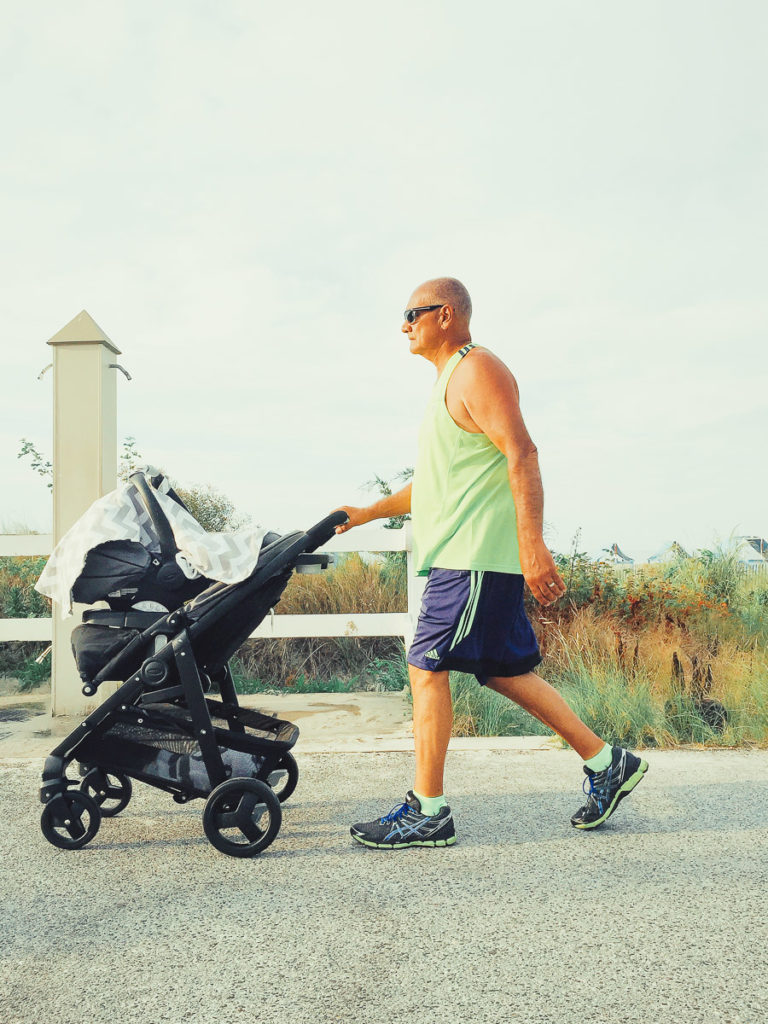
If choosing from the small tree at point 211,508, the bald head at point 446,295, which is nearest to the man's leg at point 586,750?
the bald head at point 446,295

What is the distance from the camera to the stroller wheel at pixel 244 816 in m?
3.07

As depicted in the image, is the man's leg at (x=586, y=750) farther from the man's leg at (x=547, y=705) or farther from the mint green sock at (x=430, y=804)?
the mint green sock at (x=430, y=804)

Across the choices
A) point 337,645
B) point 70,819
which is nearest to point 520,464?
point 70,819

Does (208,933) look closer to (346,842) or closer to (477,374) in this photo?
(346,842)

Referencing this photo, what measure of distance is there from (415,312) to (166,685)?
1.72m

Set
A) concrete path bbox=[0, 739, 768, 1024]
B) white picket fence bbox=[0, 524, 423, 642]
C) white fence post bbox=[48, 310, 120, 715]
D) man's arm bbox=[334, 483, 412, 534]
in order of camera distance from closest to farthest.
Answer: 1. concrete path bbox=[0, 739, 768, 1024]
2. man's arm bbox=[334, 483, 412, 534]
3. white fence post bbox=[48, 310, 120, 715]
4. white picket fence bbox=[0, 524, 423, 642]

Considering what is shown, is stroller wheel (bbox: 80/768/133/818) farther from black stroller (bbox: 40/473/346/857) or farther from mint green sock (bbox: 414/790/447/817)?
mint green sock (bbox: 414/790/447/817)

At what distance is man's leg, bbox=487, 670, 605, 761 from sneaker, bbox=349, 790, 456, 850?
1.62 feet

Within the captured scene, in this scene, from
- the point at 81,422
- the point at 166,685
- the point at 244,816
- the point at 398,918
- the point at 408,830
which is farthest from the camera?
the point at 81,422

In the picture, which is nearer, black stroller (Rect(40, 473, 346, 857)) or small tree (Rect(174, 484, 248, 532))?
black stroller (Rect(40, 473, 346, 857))

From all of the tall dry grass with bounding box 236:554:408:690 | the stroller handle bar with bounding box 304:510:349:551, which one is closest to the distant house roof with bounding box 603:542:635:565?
the tall dry grass with bounding box 236:554:408:690

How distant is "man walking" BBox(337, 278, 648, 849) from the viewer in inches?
125

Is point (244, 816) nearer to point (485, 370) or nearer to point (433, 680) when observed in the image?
point (433, 680)

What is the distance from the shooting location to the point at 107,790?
3.55m
